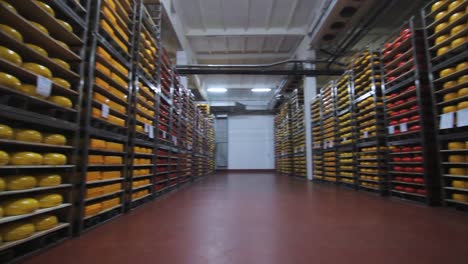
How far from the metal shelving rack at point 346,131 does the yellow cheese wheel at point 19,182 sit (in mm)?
6647

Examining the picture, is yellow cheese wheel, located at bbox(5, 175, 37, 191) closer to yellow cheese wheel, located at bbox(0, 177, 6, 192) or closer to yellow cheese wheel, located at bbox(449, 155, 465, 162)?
yellow cheese wheel, located at bbox(0, 177, 6, 192)

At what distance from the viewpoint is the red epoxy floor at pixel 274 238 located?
188cm

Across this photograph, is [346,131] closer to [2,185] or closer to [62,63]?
[62,63]

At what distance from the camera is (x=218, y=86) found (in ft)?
56.9

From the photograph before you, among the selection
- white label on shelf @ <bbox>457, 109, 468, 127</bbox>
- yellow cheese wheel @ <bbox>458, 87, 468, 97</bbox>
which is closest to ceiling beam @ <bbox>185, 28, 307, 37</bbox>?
yellow cheese wheel @ <bbox>458, 87, 468, 97</bbox>

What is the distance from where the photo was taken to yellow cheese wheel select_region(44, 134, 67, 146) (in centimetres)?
221

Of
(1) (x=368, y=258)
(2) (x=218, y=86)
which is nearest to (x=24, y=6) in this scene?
(1) (x=368, y=258)

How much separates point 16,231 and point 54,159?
639 millimetres

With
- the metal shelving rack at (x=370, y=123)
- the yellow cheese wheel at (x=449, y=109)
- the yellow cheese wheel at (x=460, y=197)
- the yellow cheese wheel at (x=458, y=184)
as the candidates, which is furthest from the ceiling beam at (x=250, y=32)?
the yellow cheese wheel at (x=460, y=197)

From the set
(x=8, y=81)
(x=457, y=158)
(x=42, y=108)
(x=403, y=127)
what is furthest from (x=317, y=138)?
(x=8, y=81)

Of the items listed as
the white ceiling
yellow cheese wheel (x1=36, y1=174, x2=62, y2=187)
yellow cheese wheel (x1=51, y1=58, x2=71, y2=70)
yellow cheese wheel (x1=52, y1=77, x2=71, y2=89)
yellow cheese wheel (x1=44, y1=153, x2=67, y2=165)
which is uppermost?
the white ceiling

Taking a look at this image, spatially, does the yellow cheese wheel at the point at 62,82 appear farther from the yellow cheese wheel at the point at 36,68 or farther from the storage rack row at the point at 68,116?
the yellow cheese wheel at the point at 36,68

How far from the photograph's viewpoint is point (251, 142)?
1897cm

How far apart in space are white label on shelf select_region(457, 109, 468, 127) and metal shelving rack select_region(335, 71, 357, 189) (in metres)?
2.96
